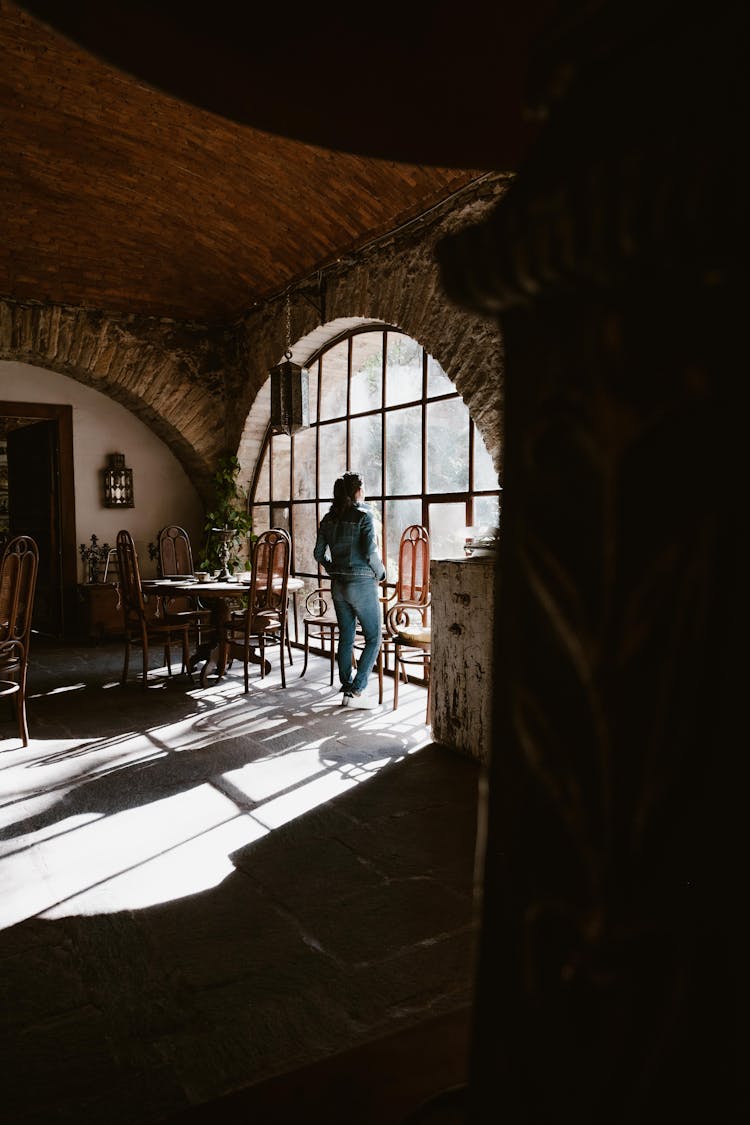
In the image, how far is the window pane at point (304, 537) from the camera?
7.11m

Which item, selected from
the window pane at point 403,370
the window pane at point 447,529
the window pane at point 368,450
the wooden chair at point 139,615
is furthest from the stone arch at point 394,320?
the wooden chair at point 139,615

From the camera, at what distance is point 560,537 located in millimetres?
466

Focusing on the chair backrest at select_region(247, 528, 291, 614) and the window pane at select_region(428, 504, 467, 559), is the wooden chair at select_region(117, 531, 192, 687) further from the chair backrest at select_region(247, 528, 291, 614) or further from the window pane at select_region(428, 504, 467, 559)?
the window pane at select_region(428, 504, 467, 559)

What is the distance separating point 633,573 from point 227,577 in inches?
218

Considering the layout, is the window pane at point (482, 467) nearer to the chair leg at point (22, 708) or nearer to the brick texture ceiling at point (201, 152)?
the brick texture ceiling at point (201, 152)

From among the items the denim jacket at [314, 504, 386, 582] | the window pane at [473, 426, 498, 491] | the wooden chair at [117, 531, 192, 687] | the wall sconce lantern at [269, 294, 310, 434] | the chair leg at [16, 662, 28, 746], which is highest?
the wall sconce lantern at [269, 294, 310, 434]

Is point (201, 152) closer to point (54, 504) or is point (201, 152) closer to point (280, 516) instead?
point (280, 516)

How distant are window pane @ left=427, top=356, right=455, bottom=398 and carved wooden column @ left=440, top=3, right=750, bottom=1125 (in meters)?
4.91

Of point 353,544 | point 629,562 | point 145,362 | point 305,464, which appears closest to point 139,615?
point 353,544

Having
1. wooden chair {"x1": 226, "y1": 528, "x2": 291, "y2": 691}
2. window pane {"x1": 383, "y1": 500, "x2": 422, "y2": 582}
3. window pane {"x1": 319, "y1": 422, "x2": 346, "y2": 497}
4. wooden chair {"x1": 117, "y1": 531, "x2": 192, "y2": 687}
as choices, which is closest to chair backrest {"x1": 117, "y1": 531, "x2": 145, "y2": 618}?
wooden chair {"x1": 117, "y1": 531, "x2": 192, "y2": 687}

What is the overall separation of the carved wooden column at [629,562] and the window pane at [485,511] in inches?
174

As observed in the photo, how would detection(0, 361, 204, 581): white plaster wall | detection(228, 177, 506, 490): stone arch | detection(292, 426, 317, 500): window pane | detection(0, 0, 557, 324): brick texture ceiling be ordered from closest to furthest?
detection(0, 0, 557, 324): brick texture ceiling, detection(228, 177, 506, 490): stone arch, detection(292, 426, 317, 500): window pane, detection(0, 361, 204, 581): white plaster wall

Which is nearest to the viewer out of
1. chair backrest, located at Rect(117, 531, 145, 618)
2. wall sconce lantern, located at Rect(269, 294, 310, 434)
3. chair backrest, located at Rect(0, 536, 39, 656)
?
chair backrest, located at Rect(0, 536, 39, 656)

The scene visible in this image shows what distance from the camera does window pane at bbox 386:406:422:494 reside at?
564cm
